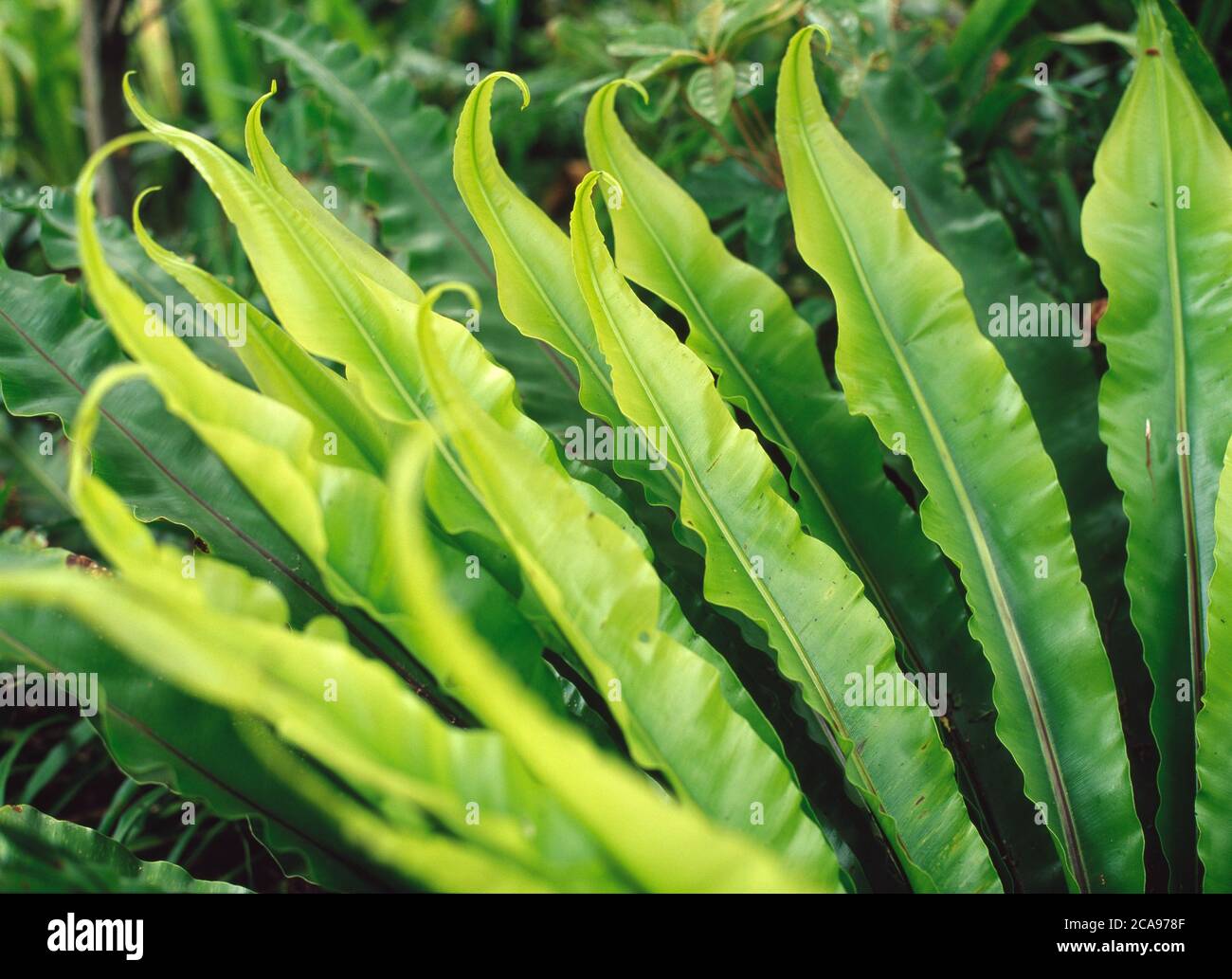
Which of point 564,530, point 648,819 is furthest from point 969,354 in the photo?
point 648,819

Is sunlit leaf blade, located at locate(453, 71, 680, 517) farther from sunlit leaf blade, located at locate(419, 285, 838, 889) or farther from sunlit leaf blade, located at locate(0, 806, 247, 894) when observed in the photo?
sunlit leaf blade, located at locate(0, 806, 247, 894)

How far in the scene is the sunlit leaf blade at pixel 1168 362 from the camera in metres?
0.80

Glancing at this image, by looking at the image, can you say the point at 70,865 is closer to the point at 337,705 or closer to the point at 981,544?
the point at 337,705

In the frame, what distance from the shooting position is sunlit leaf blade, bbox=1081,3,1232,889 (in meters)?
0.80

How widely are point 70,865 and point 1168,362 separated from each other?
947 millimetres

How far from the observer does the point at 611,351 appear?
0.73 m

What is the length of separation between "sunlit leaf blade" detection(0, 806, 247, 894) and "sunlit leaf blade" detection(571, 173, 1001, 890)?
0.43m

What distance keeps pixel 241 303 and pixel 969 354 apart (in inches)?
23.7

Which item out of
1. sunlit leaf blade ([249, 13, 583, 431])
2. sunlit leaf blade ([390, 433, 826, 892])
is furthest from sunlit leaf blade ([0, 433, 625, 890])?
sunlit leaf blade ([249, 13, 583, 431])

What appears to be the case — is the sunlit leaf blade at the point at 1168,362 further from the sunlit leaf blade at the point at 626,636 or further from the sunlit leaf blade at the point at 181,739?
the sunlit leaf blade at the point at 181,739

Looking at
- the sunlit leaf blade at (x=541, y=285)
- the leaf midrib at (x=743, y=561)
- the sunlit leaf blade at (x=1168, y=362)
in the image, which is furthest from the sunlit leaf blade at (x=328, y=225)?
the sunlit leaf blade at (x=1168, y=362)

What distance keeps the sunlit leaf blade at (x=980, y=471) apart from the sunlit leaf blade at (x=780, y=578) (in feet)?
0.31

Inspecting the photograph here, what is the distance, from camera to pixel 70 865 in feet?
1.87
